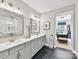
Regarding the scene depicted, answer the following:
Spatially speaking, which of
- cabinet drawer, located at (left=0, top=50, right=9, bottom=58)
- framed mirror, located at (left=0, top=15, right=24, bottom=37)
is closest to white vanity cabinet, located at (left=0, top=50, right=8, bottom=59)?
cabinet drawer, located at (left=0, top=50, right=9, bottom=58)

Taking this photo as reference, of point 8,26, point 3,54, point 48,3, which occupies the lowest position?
point 3,54

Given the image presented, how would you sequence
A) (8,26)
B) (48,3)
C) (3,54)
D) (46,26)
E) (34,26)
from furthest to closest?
(46,26)
(34,26)
(48,3)
(8,26)
(3,54)

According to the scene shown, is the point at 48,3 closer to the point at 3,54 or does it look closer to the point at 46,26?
the point at 46,26

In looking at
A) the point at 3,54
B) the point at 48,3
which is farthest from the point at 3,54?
the point at 48,3

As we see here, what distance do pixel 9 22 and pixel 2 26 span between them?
28 cm

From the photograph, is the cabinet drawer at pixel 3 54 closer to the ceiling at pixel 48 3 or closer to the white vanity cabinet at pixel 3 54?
the white vanity cabinet at pixel 3 54

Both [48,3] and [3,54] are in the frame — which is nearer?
[3,54]

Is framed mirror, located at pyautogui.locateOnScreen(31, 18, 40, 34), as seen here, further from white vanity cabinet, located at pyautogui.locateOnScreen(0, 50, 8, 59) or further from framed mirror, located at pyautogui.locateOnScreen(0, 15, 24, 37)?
white vanity cabinet, located at pyautogui.locateOnScreen(0, 50, 8, 59)

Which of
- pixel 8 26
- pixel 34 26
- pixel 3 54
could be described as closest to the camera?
pixel 3 54

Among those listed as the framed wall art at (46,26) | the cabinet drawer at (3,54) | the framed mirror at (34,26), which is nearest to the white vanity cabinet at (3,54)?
the cabinet drawer at (3,54)

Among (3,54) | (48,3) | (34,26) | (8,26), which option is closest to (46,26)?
(34,26)

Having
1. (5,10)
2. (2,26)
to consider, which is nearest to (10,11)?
(5,10)

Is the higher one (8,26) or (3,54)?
(8,26)

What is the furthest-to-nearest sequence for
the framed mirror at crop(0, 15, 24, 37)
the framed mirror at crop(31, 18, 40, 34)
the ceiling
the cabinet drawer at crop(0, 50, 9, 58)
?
the framed mirror at crop(31, 18, 40, 34) < the ceiling < the framed mirror at crop(0, 15, 24, 37) < the cabinet drawer at crop(0, 50, 9, 58)
